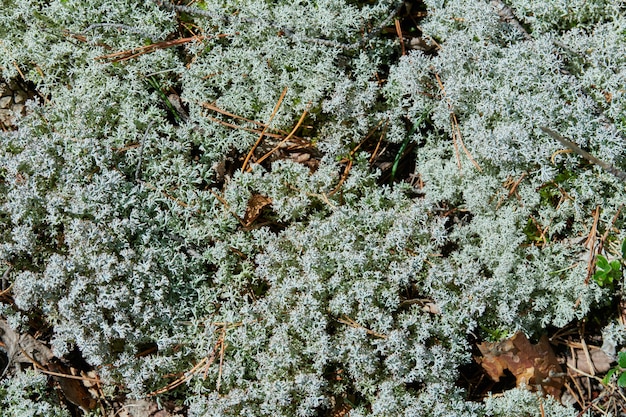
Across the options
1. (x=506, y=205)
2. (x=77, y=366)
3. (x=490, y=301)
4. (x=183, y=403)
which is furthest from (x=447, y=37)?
(x=77, y=366)

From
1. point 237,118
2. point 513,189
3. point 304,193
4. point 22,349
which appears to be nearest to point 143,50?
point 237,118

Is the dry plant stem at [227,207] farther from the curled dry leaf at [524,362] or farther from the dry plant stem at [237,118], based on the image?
the curled dry leaf at [524,362]

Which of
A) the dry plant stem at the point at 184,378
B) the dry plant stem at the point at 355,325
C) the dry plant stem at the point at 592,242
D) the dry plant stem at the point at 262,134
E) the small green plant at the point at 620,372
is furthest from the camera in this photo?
the dry plant stem at the point at 262,134

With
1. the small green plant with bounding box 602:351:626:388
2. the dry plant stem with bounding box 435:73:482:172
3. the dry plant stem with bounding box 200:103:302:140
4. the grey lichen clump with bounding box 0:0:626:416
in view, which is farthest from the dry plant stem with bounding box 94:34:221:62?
the small green plant with bounding box 602:351:626:388

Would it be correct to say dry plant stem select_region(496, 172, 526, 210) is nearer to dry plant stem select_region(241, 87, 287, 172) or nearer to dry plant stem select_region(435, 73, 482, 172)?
dry plant stem select_region(435, 73, 482, 172)

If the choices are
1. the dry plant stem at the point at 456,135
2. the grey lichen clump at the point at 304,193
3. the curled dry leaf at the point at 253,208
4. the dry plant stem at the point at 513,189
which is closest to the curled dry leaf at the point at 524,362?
the grey lichen clump at the point at 304,193

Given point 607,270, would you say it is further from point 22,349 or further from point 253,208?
point 22,349
